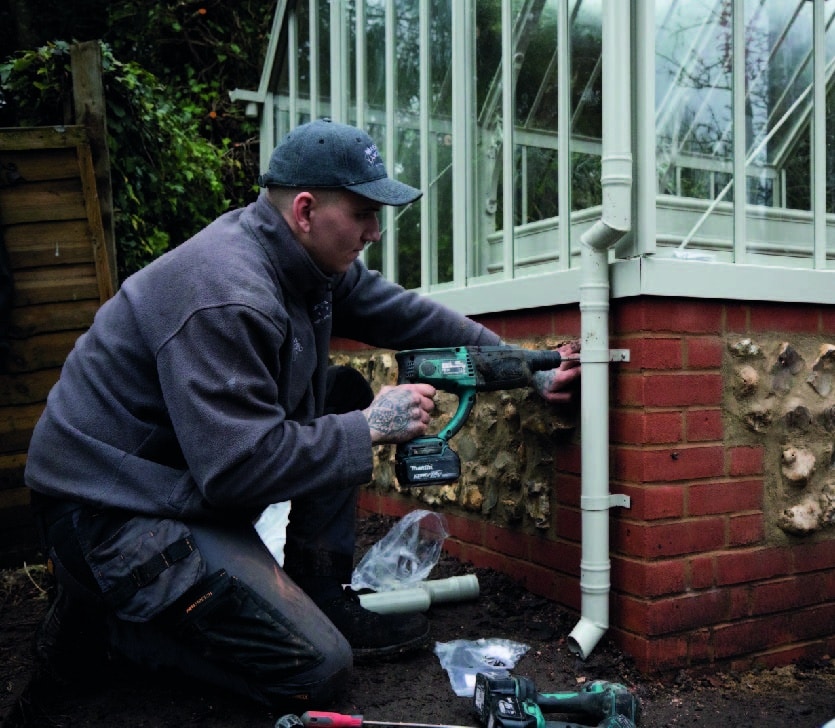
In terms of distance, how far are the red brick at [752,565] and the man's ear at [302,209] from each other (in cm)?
168

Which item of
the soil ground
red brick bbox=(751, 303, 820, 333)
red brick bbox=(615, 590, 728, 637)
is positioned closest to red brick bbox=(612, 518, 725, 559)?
red brick bbox=(615, 590, 728, 637)

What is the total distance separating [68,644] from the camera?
2.71 m

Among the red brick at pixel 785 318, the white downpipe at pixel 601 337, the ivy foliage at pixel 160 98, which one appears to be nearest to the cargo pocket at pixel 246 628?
the white downpipe at pixel 601 337

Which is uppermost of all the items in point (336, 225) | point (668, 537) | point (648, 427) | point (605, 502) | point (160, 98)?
point (160, 98)

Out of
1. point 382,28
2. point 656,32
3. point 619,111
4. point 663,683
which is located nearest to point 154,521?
point 663,683

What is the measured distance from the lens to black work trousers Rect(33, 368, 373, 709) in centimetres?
244

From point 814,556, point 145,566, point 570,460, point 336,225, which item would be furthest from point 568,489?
point 145,566

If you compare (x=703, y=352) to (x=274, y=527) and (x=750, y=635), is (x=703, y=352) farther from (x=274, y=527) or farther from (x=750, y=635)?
(x=274, y=527)

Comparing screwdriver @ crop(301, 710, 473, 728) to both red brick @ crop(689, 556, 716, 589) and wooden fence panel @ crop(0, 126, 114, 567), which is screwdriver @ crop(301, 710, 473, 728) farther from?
wooden fence panel @ crop(0, 126, 114, 567)

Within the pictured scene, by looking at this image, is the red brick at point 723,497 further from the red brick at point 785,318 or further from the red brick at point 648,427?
the red brick at point 785,318

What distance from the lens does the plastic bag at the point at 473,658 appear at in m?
2.69

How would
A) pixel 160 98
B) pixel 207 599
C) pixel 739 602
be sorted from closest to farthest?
pixel 207 599, pixel 739 602, pixel 160 98

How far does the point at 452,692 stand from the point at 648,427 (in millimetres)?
983

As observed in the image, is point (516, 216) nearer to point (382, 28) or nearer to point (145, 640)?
point (382, 28)
